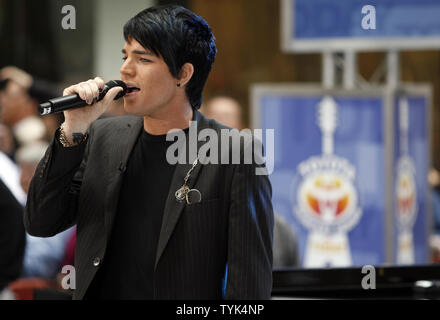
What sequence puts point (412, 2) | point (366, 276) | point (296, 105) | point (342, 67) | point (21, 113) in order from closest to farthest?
point (366, 276)
point (412, 2)
point (296, 105)
point (342, 67)
point (21, 113)

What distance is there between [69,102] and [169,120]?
0.29 m

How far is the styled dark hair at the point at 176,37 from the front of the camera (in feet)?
5.90

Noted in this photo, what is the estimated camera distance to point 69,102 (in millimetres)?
1671

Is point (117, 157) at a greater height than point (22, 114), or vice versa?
point (22, 114)

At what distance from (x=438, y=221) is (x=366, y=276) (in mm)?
4232

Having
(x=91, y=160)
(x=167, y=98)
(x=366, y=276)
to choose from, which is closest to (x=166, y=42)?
(x=167, y=98)

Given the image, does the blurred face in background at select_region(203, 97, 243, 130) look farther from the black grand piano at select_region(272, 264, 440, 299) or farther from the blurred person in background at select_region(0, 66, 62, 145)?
the black grand piano at select_region(272, 264, 440, 299)

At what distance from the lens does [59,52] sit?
758cm

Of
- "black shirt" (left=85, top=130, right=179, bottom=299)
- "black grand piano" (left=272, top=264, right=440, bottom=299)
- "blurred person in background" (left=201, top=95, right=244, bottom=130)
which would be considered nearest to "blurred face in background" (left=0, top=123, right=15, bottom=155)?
"blurred person in background" (left=201, top=95, right=244, bottom=130)

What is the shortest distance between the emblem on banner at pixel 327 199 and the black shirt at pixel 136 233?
101 inches

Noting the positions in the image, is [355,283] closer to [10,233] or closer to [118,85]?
[118,85]

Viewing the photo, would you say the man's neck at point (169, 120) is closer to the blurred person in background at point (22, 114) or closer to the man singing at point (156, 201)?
the man singing at point (156, 201)

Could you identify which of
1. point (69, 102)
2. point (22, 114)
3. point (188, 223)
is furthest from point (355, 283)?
point (22, 114)
